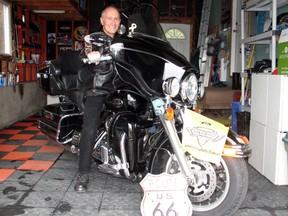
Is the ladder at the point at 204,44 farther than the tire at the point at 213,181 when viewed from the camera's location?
Yes

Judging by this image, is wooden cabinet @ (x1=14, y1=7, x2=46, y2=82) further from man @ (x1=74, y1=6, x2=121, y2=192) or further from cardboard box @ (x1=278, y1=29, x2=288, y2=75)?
cardboard box @ (x1=278, y1=29, x2=288, y2=75)

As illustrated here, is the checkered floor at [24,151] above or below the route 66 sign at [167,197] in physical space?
below

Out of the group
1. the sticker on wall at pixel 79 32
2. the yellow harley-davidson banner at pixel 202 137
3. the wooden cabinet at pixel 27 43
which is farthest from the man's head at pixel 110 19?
the sticker on wall at pixel 79 32

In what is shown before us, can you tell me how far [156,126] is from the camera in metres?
2.56

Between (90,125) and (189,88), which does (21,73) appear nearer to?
(90,125)

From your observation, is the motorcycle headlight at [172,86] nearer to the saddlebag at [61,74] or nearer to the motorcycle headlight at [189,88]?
the motorcycle headlight at [189,88]

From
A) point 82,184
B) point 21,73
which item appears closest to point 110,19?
point 82,184

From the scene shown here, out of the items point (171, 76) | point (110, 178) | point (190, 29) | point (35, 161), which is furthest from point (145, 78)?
point (190, 29)

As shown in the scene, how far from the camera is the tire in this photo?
200 cm

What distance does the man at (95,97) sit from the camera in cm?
246

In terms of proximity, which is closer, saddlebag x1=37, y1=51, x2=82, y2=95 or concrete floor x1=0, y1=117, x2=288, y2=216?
concrete floor x1=0, y1=117, x2=288, y2=216

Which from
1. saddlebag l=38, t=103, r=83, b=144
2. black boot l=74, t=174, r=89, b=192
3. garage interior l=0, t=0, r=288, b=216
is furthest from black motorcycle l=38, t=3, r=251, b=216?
saddlebag l=38, t=103, r=83, b=144

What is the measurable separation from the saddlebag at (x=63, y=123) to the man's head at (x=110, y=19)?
95 centimetres

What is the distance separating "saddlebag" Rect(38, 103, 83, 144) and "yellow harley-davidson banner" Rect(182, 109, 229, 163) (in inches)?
57.0
